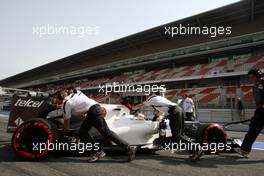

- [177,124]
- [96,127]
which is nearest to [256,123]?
[177,124]

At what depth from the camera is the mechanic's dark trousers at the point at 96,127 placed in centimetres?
485

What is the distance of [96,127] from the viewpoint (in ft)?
15.9

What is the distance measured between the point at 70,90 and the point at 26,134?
1.07m

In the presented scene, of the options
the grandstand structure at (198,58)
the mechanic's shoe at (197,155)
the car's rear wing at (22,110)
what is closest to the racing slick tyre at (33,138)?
the car's rear wing at (22,110)

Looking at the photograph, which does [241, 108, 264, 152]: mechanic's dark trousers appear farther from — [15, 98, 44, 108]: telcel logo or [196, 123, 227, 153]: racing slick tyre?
[15, 98, 44, 108]: telcel logo

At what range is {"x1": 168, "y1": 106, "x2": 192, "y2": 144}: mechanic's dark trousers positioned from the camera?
516 centimetres

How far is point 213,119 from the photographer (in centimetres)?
1984

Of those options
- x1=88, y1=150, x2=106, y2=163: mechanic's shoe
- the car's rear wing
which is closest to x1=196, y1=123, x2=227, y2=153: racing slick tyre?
x1=88, y1=150, x2=106, y2=163: mechanic's shoe

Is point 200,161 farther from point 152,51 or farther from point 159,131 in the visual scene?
point 152,51

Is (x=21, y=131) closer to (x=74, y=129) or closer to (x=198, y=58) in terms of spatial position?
(x=74, y=129)

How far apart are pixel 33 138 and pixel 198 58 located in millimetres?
28519

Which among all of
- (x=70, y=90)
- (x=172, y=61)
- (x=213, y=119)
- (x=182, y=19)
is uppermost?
(x=182, y=19)

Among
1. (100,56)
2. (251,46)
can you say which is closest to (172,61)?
(251,46)

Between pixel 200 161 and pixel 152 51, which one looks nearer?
pixel 200 161
